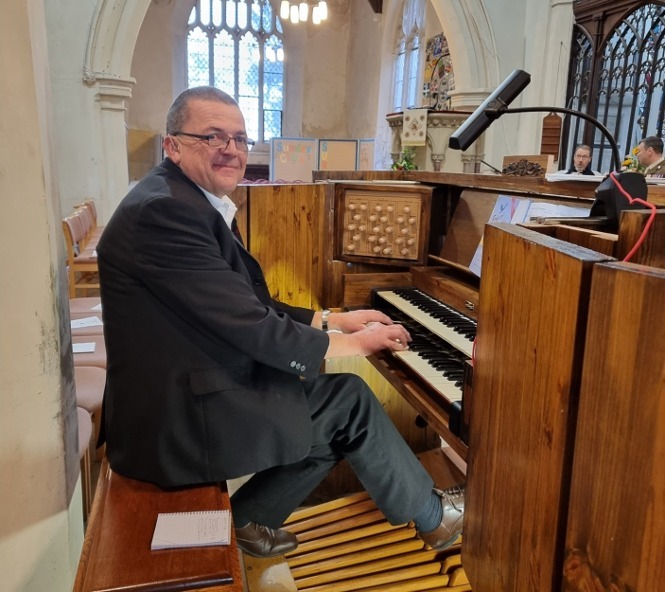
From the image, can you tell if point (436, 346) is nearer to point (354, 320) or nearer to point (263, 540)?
point (354, 320)

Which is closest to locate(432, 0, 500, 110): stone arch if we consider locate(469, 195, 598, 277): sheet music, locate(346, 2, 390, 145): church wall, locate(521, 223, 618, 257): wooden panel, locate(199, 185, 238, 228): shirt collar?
locate(346, 2, 390, 145): church wall

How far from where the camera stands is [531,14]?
7.01 metres

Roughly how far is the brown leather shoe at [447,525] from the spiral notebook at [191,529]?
30.4 inches

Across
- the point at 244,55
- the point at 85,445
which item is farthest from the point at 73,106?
the point at 244,55

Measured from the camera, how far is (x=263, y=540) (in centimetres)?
190

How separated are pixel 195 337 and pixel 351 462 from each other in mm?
657

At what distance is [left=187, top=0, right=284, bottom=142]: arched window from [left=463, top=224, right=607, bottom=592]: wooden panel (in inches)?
497

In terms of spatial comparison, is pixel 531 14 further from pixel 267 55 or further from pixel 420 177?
pixel 267 55

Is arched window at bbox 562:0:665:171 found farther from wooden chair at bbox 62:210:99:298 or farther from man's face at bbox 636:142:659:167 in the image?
wooden chair at bbox 62:210:99:298

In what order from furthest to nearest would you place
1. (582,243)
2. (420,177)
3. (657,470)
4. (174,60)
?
(174,60)
(420,177)
(582,243)
(657,470)

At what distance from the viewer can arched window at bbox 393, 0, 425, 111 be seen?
391 inches

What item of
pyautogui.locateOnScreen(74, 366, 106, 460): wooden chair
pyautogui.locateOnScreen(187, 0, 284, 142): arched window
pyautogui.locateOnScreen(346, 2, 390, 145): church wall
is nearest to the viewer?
pyautogui.locateOnScreen(74, 366, 106, 460): wooden chair

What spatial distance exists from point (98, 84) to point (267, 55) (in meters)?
7.50

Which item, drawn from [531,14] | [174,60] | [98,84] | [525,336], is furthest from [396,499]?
[174,60]
